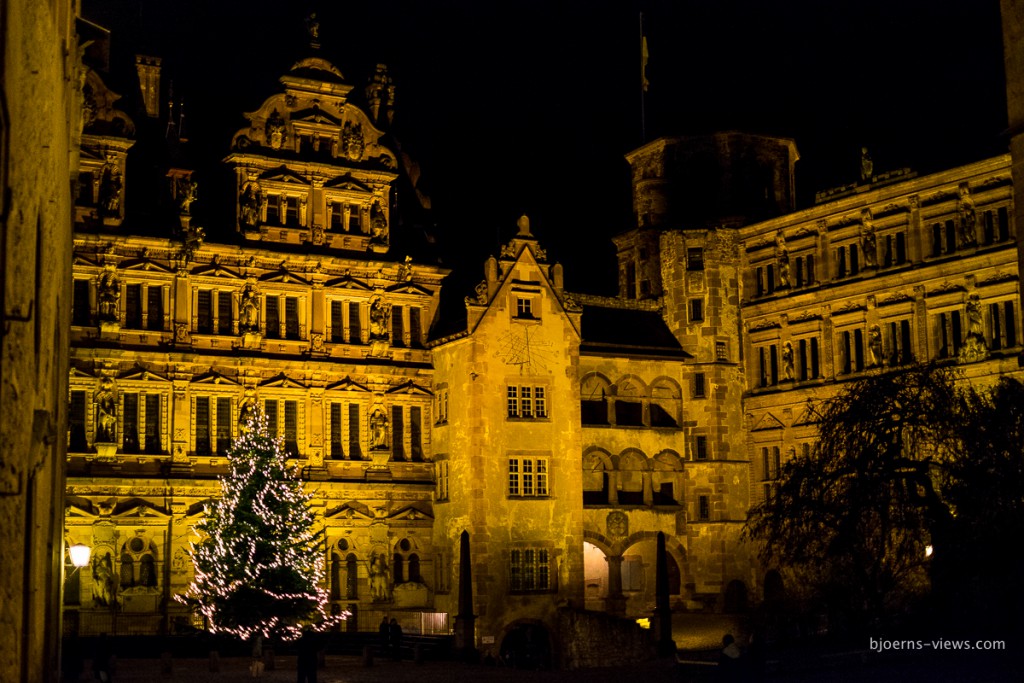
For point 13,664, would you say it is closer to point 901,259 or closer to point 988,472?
point 988,472

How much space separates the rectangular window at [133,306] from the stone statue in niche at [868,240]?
28.8 metres

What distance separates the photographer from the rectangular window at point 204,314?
2192 inches

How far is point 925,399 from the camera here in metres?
36.9

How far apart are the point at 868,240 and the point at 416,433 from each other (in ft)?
65.6

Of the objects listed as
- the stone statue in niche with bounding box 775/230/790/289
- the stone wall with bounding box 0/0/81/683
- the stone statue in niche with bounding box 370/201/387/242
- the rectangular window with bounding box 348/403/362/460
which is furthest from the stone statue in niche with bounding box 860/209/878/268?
the stone wall with bounding box 0/0/81/683

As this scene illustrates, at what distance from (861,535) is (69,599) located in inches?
1112

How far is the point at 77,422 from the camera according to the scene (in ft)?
172

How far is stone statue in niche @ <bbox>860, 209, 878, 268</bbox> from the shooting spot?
60.1 metres

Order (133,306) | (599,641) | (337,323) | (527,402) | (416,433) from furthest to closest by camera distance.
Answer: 1. (416,433)
2. (337,323)
3. (527,402)
4. (133,306)
5. (599,641)

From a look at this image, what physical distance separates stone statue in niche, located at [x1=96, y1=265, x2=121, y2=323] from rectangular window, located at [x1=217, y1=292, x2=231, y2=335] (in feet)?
13.3

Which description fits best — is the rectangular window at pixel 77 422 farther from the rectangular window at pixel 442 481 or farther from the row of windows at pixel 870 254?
the row of windows at pixel 870 254

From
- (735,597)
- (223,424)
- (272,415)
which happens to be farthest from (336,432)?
(735,597)

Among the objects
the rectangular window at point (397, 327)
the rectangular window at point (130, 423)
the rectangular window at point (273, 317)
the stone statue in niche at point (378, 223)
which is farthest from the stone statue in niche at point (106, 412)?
the stone statue in niche at point (378, 223)

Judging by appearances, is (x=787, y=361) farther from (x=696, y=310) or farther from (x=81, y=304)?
(x=81, y=304)
